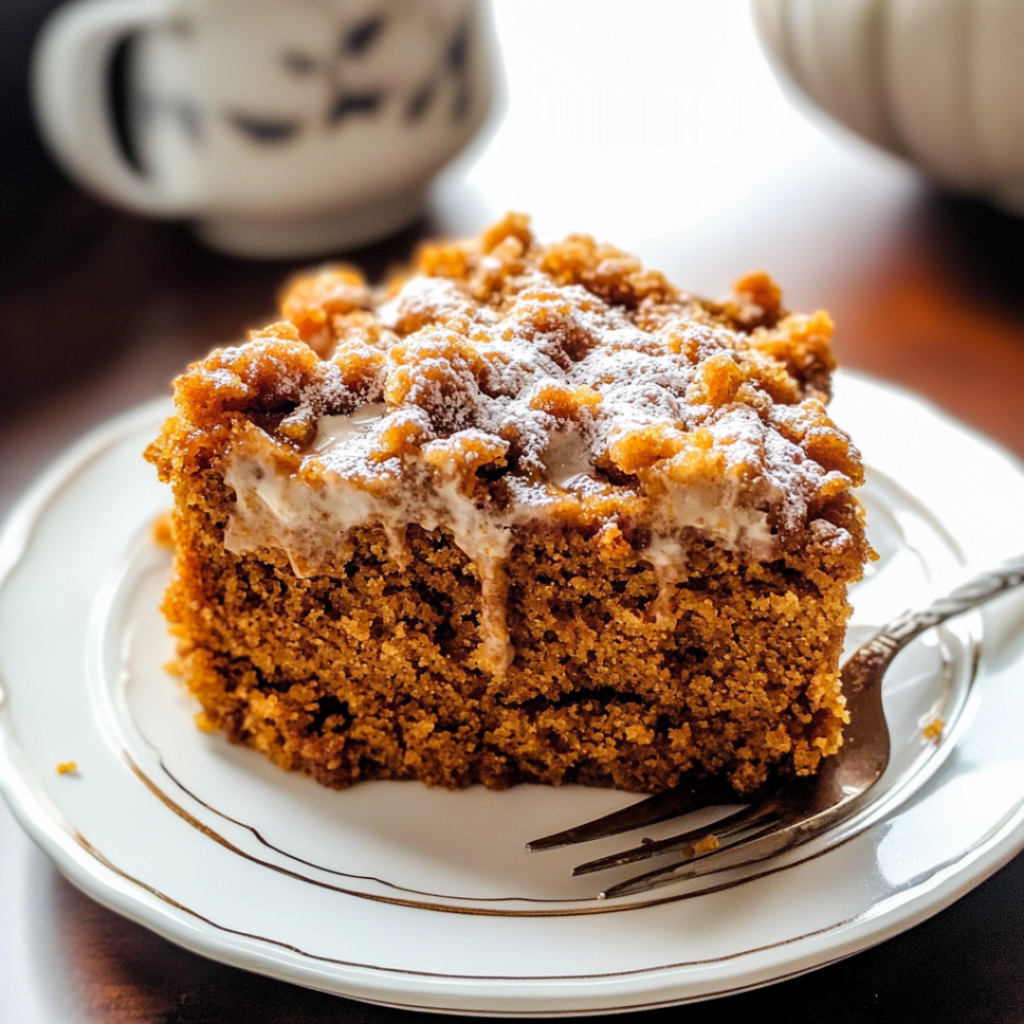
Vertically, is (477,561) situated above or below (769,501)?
below

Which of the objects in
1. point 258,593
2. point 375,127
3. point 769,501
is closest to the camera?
point 769,501

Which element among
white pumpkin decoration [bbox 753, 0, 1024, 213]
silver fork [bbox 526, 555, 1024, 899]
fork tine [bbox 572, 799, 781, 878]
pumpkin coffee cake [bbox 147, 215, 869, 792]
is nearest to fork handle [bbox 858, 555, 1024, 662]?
silver fork [bbox 526, 555, 1024, 899]

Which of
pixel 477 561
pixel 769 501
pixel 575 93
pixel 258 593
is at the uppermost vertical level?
pixel 769 501

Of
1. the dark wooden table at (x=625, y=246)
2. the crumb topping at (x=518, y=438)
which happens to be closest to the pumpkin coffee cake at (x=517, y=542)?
the crumb topping at (x=518, y=438)

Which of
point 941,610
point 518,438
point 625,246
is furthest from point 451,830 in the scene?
point 625,246

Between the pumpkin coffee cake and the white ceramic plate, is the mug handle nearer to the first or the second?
the white ceramic plate

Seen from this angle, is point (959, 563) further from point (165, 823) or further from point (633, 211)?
point (633, 211)

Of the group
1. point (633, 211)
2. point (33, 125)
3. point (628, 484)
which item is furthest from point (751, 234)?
point (33, 125)

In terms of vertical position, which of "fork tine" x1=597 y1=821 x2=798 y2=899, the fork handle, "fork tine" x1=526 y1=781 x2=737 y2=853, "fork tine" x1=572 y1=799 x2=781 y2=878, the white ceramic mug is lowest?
"fork tine" x1=526 y1=781 x2=737 y2=853
